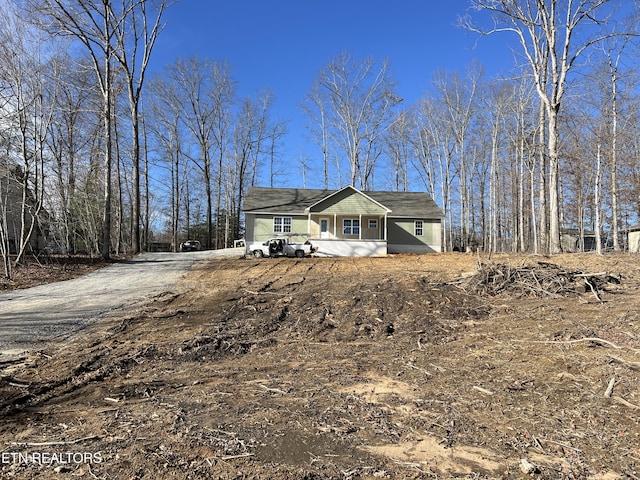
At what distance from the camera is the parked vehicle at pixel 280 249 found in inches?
918

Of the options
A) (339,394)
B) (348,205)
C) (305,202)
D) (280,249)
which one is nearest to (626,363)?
(339,394)

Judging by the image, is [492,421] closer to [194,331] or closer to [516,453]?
[516,453]

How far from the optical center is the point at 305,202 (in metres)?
29.4

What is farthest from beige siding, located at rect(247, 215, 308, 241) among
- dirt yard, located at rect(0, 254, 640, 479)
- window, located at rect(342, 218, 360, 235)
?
dirt yard, located at rect(0, 254, 640, 479)

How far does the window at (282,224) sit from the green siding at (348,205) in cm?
225

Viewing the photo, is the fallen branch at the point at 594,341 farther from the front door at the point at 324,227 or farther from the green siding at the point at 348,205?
the front door at the point at 324,227

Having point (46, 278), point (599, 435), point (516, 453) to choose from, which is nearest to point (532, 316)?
point (599, 435)

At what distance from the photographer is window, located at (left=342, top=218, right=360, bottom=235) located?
28203mm

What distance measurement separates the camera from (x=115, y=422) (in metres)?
3.42

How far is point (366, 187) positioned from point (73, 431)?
133ft

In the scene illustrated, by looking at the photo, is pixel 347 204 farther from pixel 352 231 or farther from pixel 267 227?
pixel 267 227

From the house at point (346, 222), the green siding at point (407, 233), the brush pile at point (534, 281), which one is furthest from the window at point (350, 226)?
the brush pile at point (534, 281)

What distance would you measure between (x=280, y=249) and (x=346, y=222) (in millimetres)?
6760

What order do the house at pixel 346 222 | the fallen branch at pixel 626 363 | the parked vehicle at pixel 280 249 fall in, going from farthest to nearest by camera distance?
the house at pixel 346 222 < the parked vehicle at pixel 280 249 < the fallen branch at pixel 626 363
